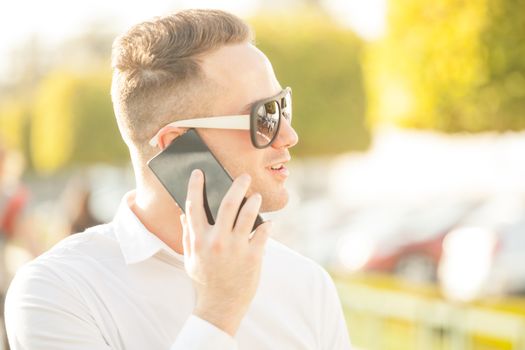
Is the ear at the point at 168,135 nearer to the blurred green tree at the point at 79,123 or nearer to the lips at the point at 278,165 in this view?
the lips at the point at 278,165

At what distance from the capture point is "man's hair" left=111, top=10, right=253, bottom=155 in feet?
7.83

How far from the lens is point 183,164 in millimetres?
2340

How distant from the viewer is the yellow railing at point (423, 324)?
7062 millimetres

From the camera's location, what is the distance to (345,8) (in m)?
23.4

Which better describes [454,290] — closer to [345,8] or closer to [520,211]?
[520,211]

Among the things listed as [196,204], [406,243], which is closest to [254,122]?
[196,204]

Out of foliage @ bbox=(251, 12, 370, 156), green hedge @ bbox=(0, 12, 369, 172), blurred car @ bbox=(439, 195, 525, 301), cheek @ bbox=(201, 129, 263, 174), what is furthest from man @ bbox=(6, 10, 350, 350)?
foliage @ bbox=(251, 12, 370, 156)

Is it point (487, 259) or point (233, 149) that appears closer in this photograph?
point (233, 149)

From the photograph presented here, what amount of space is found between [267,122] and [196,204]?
12.7 inches

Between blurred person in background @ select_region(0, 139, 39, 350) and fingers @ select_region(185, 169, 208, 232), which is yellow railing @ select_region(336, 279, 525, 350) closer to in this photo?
blurred person in background @ select_region(0, 139, 39, 350)

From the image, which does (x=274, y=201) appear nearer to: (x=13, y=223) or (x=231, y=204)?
(x=231, y=204)

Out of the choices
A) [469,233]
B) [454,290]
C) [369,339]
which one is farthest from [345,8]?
[369,339]

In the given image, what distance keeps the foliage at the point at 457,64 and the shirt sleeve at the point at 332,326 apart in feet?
18.3

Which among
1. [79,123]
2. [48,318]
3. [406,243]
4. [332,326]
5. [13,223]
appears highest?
[79,123]
